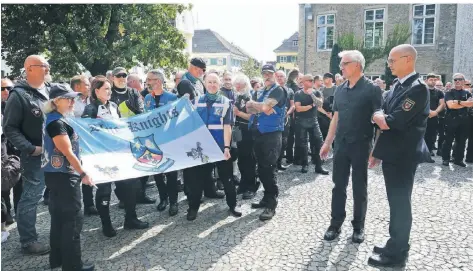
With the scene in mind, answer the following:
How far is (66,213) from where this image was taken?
354 centimetres

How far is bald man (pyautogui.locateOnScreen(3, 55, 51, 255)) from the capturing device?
4.15m

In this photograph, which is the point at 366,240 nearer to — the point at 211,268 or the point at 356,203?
the point at 356,203

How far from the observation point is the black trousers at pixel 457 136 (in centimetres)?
861

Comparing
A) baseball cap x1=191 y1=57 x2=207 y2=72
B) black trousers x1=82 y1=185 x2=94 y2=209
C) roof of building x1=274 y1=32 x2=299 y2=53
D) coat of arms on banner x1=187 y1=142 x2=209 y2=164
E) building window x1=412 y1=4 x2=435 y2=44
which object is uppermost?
roof of building x1=274 y1=32 x2=299 y2=53

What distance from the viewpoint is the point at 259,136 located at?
538 centimetres

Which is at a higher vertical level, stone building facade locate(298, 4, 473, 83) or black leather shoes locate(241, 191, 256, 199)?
stone building facade locate(298, 4, 473, 83)

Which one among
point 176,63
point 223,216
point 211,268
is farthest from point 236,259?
point 176,63

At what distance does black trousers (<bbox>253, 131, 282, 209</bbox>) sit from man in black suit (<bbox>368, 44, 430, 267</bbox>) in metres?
1.65

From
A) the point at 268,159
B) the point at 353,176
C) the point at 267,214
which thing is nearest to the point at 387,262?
the point at 353,176

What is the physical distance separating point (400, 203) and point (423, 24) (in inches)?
902

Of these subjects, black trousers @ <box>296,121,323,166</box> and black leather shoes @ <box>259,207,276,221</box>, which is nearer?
black leather shoes @ <box>259,207,276,221</box>

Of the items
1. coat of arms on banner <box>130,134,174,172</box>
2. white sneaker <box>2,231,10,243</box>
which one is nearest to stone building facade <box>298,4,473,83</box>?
coat of arms on banner <box>130,134,174,172</box>

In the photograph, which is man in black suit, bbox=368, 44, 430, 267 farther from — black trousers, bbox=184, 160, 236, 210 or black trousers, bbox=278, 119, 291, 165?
black trousers, bbox=278, 119, 291, 165

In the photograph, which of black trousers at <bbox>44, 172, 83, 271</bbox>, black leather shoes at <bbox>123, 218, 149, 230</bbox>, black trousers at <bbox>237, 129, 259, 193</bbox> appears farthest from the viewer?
black trousers at <bbox>237, 129, 259, 193</bbox>
